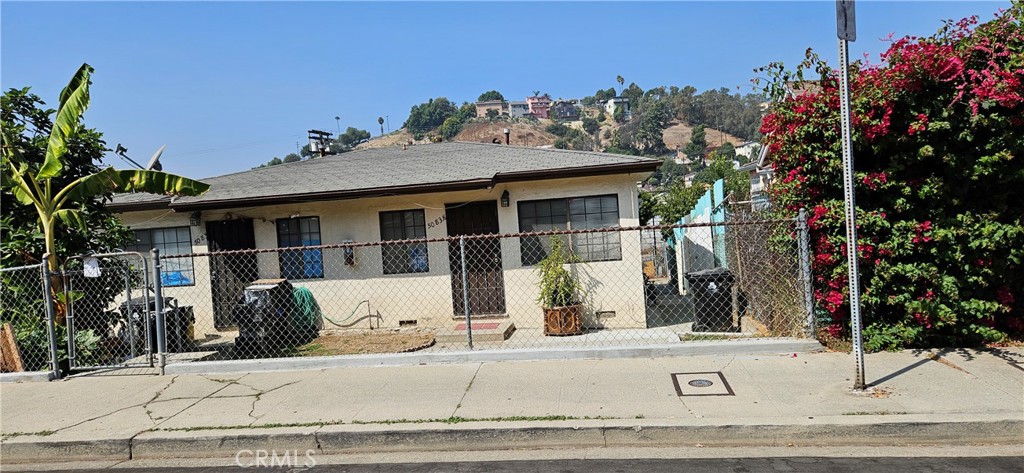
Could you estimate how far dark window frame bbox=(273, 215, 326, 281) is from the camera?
12.3 metres

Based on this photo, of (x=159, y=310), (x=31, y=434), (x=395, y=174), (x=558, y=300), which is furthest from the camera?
(x=395, y=174)

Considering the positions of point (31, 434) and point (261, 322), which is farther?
point (261, 322)

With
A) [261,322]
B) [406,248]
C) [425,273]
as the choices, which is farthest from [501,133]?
[261,322]

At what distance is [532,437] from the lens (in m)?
5.11

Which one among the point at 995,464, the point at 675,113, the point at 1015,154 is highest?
the point at 675,113

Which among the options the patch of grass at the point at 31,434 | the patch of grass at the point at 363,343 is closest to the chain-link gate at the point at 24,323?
the patch of grass at the point at 31,434

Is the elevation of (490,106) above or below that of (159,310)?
above

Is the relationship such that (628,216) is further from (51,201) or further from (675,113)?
(675,113)

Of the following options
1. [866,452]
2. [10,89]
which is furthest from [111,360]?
[866,452]

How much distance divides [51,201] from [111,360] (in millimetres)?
2243

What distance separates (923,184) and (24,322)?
10.6 metres

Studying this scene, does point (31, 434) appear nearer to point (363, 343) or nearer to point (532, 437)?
point (532, 437)

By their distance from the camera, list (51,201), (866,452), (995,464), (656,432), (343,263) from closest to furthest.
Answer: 1. (995,464)
2. (866,452)
3. (656,432)
4. (51,201)
5. (343,263)

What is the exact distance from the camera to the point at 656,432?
5.00m
